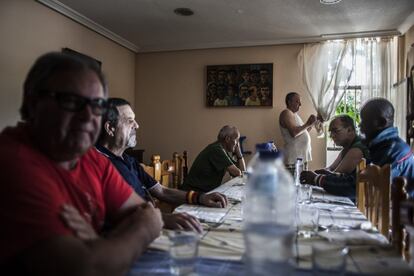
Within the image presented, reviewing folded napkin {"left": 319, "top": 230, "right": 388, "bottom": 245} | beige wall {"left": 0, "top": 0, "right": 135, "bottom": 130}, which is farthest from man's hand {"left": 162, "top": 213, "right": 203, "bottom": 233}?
beige wall {"left": 0, "top": 0, "right": 135, "bottom": 130}

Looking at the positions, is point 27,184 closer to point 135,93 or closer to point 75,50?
point 75,50

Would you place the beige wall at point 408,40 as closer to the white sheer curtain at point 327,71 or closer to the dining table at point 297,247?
the white sheer curtain at point 327,71

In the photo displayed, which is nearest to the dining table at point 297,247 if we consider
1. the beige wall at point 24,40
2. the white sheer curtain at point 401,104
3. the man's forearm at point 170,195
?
the man's forearm at point 170,195

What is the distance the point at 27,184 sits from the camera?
686 mm

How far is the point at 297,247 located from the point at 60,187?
664 millimetres

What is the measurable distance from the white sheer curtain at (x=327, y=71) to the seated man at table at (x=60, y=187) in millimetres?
3644

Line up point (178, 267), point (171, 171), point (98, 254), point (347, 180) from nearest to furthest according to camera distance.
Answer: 1. point (98, 254)
2. point (178, 267)
3. point (347, 180)
4. point (171, 171)

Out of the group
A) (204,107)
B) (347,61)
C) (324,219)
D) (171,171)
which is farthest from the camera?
(204,107)

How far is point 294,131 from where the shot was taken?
3.88m

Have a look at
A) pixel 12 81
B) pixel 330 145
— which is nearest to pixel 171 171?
pixel 12 81

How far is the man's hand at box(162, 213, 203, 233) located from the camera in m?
1.14

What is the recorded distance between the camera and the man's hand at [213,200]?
154cm

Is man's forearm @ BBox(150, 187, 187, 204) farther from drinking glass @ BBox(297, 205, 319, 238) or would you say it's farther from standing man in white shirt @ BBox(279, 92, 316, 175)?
standing man in white shirt @ BBox(279, 92, 316, 175)

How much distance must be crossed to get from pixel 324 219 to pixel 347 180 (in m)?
0.75
